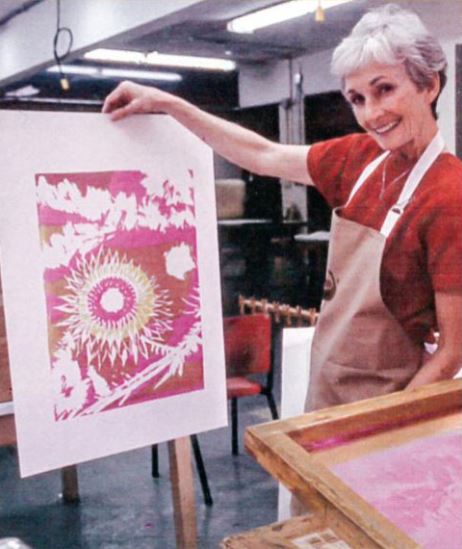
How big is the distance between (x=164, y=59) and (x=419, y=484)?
23.5ft

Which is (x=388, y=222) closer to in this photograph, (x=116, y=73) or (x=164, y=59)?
(x=164, y=59)

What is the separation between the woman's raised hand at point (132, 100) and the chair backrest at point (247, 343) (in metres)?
1.41

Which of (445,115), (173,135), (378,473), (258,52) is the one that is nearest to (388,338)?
(378,473)

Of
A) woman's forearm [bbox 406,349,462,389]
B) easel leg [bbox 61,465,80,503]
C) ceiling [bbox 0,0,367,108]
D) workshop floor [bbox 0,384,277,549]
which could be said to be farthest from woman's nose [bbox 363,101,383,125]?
ceiling [bbox 0,0,367,108]

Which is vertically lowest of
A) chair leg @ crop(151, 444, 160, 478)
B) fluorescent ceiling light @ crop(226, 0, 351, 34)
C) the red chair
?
chair leg @ crop(151, 444, 160, 478)

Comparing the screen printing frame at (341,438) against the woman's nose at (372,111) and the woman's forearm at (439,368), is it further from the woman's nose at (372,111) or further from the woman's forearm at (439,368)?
the woman's nose at (372,111)

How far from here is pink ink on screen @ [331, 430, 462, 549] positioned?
617 mm

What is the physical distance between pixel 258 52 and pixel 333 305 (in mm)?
6536

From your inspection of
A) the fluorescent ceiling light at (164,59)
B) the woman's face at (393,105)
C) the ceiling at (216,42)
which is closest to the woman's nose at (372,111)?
the woman's face at (393,105)

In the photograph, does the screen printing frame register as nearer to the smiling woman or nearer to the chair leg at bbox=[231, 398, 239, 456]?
the smiling woman

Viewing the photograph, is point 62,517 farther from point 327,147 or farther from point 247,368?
point 327,147

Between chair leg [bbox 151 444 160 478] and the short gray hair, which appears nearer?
the short gray hair

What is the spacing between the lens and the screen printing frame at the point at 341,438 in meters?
0.56

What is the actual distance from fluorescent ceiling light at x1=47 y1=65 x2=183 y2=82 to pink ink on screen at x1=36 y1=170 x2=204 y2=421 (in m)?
6.79
